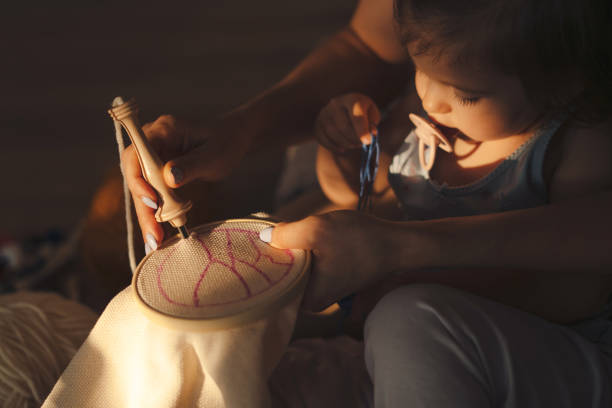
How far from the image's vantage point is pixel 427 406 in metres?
0.49

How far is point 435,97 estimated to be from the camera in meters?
0.58

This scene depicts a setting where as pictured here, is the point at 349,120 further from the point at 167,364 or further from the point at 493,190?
the point at 167,364

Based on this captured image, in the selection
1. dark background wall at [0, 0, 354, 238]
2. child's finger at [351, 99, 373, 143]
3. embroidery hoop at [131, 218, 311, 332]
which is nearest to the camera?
embroidery hoop at [131, 218, 311, 332]

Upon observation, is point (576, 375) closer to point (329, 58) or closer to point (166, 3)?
point (329, 58)

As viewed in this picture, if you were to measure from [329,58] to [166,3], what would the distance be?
1.62 meters

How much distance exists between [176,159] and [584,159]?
18.4 inches

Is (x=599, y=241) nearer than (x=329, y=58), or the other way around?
(x=599, y=241)

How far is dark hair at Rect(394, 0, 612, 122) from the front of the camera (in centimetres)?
49

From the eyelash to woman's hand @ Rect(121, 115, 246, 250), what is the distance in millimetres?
307

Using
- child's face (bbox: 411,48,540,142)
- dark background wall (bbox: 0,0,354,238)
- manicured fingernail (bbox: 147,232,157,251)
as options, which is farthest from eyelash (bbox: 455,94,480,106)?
dark background wall (bbox: 0,0,354,238)

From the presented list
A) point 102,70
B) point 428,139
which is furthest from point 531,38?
point 102,70

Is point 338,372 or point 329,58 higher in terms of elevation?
Result: point 329,58

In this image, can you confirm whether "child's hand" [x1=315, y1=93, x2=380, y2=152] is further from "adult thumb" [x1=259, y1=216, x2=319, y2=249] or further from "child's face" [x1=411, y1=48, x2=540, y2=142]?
"adult thumb" [x1=259, y1=216, x2=319, y2=249]

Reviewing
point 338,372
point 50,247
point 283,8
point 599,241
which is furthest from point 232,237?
point 283,8
